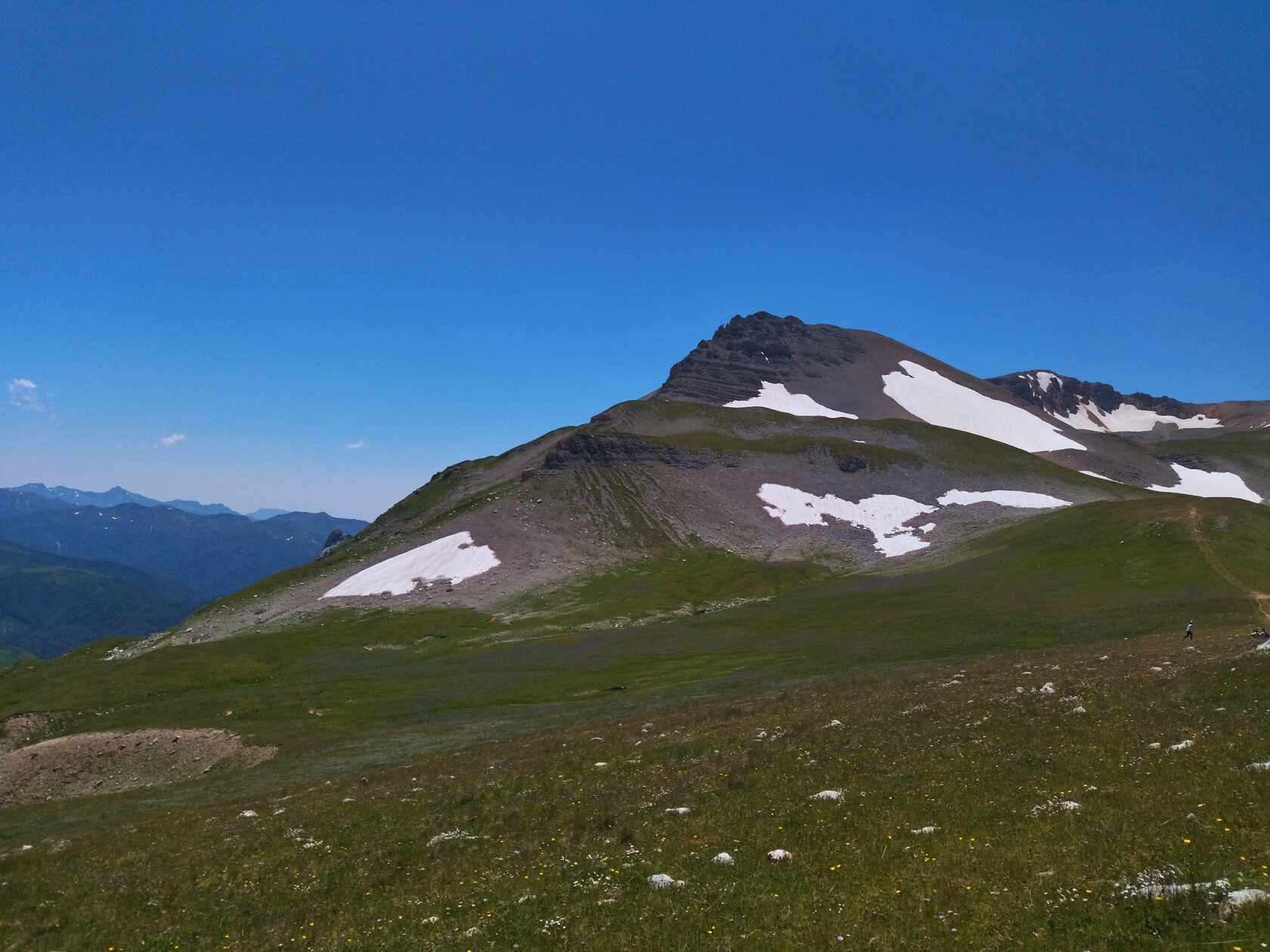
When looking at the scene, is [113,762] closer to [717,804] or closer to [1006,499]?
[717,804]

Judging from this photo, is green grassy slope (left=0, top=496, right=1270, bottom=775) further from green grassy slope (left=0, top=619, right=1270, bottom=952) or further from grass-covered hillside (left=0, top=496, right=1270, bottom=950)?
green grassy slope (left=0, top=619, right=1270, bottom=952)

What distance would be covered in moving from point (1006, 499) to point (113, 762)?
16087cm

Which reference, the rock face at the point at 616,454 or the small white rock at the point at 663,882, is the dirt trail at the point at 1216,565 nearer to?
the small white rock at the point at 663,882

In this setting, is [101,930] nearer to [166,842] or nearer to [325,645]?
[166,842]

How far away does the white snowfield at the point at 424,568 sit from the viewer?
12838 cm

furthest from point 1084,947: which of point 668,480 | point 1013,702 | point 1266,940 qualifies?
point 668,480

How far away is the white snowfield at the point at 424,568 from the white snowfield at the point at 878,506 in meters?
66.0

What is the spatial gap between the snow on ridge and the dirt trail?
5832 cm

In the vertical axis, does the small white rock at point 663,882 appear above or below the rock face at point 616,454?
below

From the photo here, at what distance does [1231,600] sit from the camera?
197ft

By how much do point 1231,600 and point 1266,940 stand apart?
6615 cm

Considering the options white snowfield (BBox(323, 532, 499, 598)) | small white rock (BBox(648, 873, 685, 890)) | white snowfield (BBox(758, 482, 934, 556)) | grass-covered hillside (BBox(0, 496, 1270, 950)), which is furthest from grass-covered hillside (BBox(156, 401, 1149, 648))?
small white rock (BBox(648, 873, 685, 890))

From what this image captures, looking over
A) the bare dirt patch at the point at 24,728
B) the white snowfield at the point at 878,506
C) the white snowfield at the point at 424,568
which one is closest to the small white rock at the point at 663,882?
the bare dirt patch at the point at 24,728

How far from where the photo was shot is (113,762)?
50.5 m
